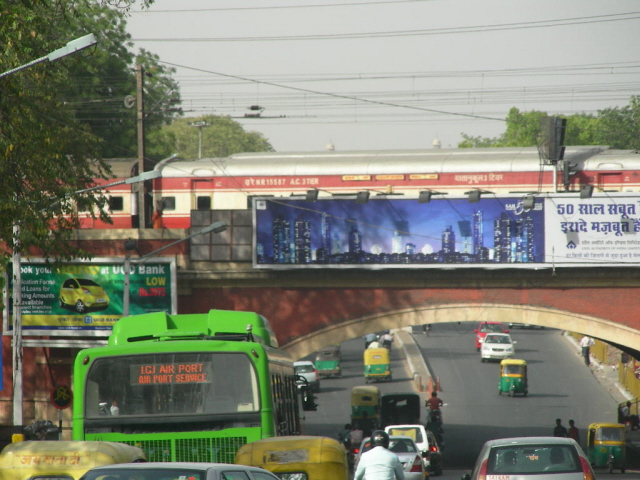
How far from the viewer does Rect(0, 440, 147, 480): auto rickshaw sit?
427 inches

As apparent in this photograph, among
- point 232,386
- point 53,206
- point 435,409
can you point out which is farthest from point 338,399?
point 232,386

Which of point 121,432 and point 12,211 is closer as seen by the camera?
point 121,432

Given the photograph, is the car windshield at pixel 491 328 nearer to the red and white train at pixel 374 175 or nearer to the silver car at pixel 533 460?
the red and white train at pixel 374 175

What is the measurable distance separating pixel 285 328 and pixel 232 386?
1764 centimetres

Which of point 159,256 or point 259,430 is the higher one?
point 159,256

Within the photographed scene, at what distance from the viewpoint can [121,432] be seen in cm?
1383

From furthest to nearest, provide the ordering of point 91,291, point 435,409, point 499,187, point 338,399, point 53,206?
point 338,399 → point 435,409 → point 499,187 → point 91,291 → point 53,206

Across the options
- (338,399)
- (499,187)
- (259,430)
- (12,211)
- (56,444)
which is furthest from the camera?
(338,399)

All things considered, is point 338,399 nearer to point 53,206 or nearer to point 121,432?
point 53,206

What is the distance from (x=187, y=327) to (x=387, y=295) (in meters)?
15.1

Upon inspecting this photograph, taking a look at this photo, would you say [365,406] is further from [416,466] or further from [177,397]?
[177,397]

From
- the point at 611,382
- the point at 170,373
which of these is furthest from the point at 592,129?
the point at 170,373

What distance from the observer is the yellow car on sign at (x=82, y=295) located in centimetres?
3067

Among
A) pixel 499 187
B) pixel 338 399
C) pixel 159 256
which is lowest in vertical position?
pixel 338 399
